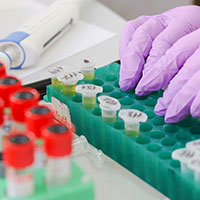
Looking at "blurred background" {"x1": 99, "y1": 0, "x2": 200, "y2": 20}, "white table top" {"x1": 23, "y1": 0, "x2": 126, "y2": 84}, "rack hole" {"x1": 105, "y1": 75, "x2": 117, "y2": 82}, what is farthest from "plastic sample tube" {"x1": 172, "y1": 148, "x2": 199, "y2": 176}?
"blurred background" {"x1": 99, "y1": 0, "x2": 200, "y2": 20}

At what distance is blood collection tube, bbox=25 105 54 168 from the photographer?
0.58m

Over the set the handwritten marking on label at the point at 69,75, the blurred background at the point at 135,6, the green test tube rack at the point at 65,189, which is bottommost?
the blurred background at the point at 135,6

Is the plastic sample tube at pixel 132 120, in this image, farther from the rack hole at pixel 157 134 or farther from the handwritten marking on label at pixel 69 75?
the handwritten marking on label at pixel 69 75

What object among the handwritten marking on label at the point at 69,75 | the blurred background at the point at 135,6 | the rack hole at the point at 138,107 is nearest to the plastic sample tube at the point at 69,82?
the handwritten marking on label at the point at 69,75

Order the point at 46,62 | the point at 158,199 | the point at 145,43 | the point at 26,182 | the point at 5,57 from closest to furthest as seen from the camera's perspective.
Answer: the point at 26,182
the point at 158,199
the point at 145,43
the point at 5,57
the point at 46,62

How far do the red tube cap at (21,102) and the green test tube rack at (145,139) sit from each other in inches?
8.5

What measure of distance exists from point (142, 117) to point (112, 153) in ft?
0.31

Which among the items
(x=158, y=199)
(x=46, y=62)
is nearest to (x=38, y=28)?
(x=46, y=62)

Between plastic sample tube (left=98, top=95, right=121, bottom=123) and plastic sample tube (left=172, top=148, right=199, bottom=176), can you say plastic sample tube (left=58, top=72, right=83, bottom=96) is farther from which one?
plastic sample tube (left=172, top=148, right=199, bottom=176)

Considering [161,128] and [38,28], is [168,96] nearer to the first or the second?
[161,128]

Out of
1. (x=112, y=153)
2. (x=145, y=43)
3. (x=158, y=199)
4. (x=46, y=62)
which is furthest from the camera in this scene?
(x=46, y=62)

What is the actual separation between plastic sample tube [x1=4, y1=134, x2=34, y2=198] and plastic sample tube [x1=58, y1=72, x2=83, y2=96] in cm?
36

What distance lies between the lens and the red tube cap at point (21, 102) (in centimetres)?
61

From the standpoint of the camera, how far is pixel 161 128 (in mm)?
821
